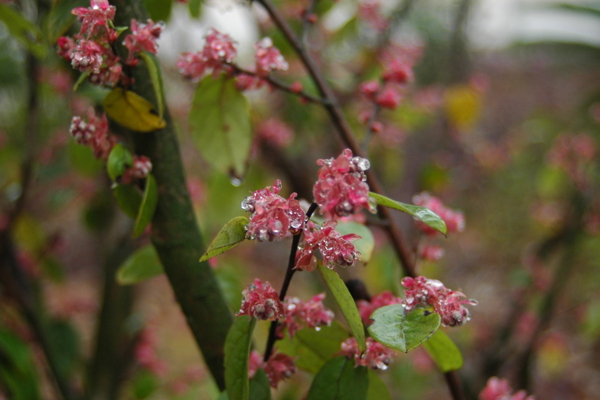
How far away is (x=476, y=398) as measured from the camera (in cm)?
85

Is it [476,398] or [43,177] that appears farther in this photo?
[43,177]

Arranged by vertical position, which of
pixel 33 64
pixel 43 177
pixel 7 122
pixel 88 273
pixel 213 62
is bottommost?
pixel 88 273

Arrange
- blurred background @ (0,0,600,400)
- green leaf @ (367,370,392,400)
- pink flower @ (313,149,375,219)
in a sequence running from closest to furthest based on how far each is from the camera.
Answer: pink flower @ (313,149,375,219)
green leaf @ (367,370,392,400)
blurred background @ (0,0,600,400)

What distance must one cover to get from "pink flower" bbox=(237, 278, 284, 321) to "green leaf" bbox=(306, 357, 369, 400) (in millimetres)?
64

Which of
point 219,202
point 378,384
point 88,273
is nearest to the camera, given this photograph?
point 378,384

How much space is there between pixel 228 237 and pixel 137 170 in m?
0.14

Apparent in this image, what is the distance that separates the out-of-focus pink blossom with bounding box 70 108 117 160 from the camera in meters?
0.37

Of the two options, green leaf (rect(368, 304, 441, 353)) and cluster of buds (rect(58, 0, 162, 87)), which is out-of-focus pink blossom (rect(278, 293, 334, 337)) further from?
cluster of buds (rect(58, 0, 162, 87))

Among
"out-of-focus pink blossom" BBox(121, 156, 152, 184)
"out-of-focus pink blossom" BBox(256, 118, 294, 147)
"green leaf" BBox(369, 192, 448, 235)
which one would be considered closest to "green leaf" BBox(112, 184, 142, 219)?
"out-of-focus pink blossom" BBox(121, 156, 152, 184)

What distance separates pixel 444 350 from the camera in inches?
15.0

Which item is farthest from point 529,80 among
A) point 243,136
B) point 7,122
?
point 243,136

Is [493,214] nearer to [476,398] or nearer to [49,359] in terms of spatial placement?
[476,398]

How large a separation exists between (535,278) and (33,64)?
4.22 feet

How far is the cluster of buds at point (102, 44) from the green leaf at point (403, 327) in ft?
0.89
